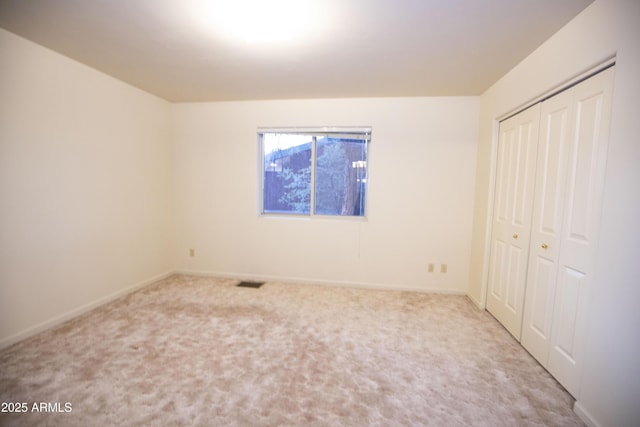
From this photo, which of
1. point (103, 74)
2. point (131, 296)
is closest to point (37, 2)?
point (103, 74)

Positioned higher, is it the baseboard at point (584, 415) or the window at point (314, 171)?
the window at point (314, 171)

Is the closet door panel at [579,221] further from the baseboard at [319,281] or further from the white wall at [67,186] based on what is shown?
the white wall at [67,186]

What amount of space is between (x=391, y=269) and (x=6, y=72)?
4.11 meters

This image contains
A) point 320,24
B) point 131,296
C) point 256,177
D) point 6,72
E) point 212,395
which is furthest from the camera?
point 256,177

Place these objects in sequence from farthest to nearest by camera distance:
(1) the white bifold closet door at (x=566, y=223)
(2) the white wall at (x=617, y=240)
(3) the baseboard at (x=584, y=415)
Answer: (1) the white bifold closet door at (x=566, y=223)
(3) the baseboard at (x=584, y=415)
(2) the white wall at (x=617, y=240)

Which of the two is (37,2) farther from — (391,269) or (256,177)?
(391,269)

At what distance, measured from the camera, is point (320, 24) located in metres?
1.79

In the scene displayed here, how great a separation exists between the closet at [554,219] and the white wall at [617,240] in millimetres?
99

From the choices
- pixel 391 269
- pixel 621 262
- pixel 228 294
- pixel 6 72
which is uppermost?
pixel 6 72

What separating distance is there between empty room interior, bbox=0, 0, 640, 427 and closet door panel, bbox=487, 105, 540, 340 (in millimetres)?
29

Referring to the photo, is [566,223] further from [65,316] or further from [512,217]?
[65,316]

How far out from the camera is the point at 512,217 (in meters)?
2.39

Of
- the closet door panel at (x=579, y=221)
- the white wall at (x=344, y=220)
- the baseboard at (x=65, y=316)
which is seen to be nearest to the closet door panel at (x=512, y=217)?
the closet door panel at (x=579, y=221)

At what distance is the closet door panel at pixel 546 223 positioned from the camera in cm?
179
